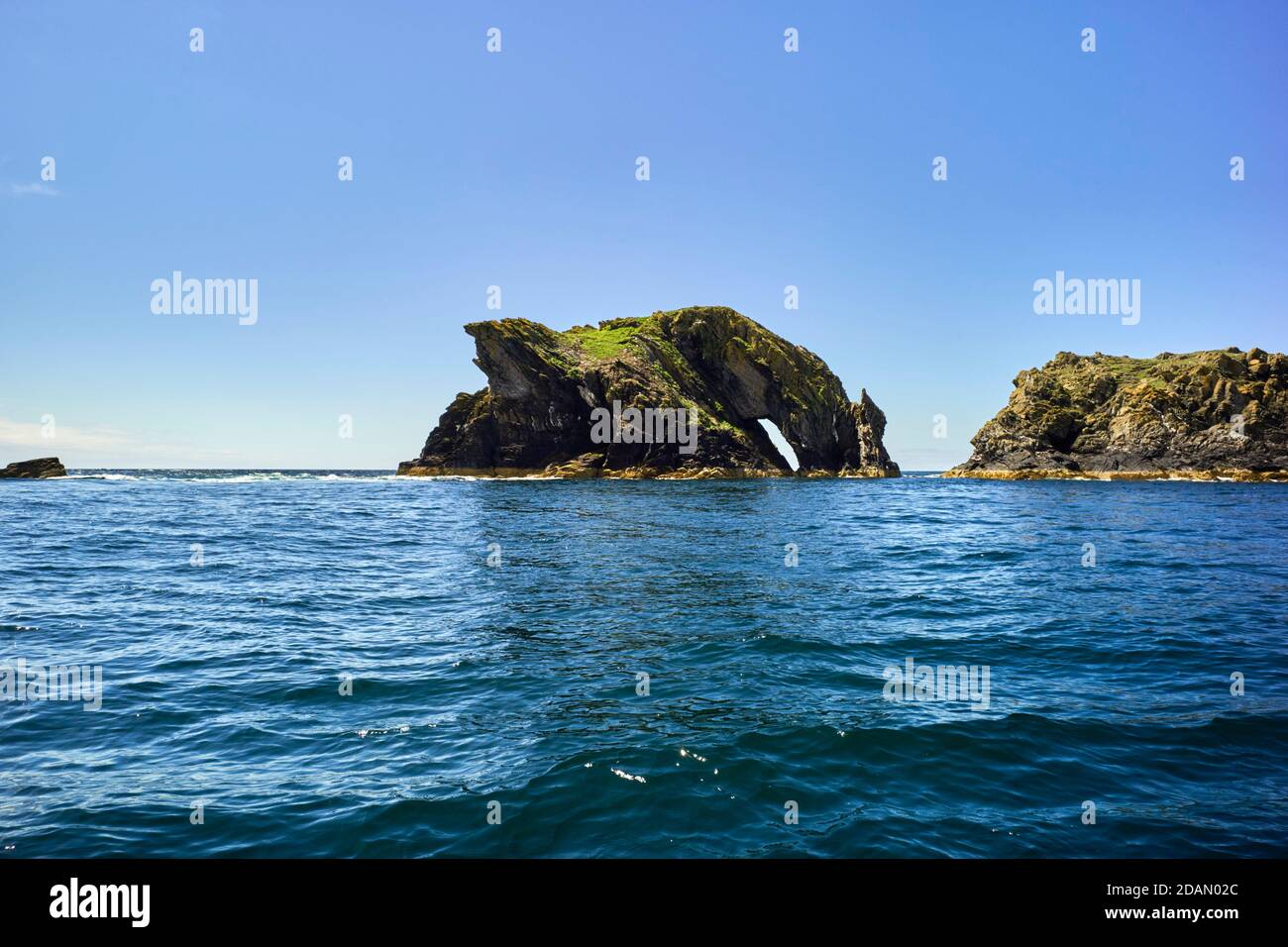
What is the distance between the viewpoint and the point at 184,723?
9312mm

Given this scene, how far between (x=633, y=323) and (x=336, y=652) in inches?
5355

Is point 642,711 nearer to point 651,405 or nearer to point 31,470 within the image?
point 651,405

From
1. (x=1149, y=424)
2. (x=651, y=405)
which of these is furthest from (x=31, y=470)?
(x=1149, y=424)

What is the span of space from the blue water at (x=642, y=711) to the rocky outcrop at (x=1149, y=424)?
103559 mm

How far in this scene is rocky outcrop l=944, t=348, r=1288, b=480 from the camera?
101 meters

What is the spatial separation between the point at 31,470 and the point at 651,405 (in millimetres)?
102012

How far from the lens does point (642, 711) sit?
9734 millimetres

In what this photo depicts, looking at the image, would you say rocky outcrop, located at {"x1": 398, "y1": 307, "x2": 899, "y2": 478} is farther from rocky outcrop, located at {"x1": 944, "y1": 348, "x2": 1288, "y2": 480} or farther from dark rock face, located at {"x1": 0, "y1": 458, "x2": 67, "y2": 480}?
dark rock face, located at {"x1": 0, "y1": 458, "x2": 67, "y2": 480}

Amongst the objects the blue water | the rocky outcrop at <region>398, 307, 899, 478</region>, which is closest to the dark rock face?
the rocky outcrop at <region>398, 307, 899, 478</region>

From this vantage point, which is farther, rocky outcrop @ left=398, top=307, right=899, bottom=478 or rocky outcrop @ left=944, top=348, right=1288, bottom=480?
rocky outcrop @ left=398, top=307, right=899, bottom=478

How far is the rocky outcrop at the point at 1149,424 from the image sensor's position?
100625 mm

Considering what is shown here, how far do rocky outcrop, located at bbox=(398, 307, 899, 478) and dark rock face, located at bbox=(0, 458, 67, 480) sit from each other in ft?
185
